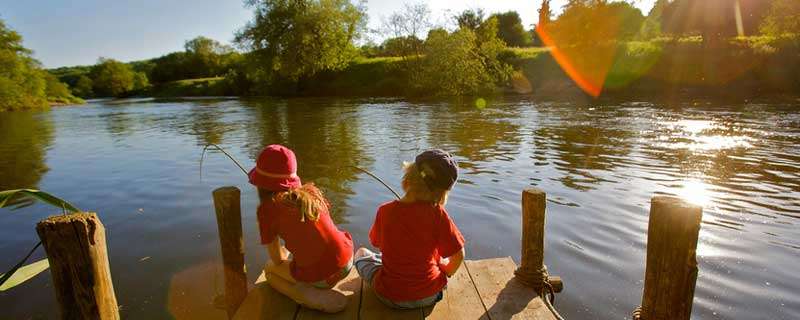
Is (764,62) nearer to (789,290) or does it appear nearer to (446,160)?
(789,290)

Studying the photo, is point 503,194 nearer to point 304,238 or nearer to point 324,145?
point 304,238

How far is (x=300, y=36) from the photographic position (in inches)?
1954

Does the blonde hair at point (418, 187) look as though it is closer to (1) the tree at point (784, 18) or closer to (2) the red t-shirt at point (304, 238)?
(2) the red t-shirt at point (304, 238)

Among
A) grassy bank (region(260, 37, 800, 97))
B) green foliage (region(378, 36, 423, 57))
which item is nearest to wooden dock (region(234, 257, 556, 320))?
grassy bank (region(260, 37, 800, 97))

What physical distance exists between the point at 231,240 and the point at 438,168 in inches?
87.4

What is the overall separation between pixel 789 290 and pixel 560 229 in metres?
2.70

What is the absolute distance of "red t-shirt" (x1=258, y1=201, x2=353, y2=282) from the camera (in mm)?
3660

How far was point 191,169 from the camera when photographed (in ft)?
38.9

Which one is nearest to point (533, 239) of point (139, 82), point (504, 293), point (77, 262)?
point (504, 293)

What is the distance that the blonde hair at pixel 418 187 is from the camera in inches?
129

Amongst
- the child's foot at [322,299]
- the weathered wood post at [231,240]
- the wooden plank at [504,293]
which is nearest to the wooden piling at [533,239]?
the wooden plank at [504,293]

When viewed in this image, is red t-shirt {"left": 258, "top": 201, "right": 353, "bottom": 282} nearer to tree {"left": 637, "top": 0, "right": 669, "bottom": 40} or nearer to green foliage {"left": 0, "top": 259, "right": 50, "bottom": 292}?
green foliage {"left": 0, "top": 259, "right": 50, "bottom": 292}

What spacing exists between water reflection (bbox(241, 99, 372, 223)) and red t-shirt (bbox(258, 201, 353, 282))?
12.8 ft

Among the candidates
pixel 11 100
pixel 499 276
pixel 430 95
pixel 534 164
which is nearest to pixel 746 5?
pixel 430 95
